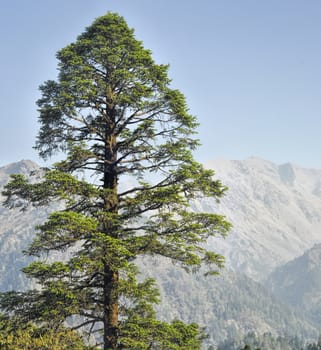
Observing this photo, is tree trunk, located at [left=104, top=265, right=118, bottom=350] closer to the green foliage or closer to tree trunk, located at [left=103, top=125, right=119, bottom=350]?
tree trunk, located at [left=103, top=125, right=119, bottom=350]

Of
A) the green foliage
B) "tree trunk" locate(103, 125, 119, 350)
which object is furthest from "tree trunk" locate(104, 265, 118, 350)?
the green foliage

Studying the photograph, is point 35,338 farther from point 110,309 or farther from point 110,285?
point 110,285

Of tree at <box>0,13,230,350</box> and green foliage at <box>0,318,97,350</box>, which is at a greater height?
tree at <box>0,13,230,350</box>

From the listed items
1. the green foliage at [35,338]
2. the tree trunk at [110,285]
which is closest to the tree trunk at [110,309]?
the tree trunk at [110,285]

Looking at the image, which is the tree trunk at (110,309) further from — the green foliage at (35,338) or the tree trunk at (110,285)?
the green foliage at (35,338)

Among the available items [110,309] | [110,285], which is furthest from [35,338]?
[110,285]

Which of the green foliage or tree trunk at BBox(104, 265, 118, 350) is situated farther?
tree trunk at BBox(104, 265, 118, 350)

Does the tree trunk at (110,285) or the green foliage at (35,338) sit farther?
the tree trunk at (110,285)

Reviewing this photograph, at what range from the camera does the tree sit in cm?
1845

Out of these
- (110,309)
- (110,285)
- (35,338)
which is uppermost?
(110,285)

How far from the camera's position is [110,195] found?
67.6 feet

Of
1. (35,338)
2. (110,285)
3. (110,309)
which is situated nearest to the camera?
(35,338)

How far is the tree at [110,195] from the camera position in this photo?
18453 mm

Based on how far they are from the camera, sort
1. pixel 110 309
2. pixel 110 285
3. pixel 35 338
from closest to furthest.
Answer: pixel 35 338, pixel 110 285, pixel 110 309
